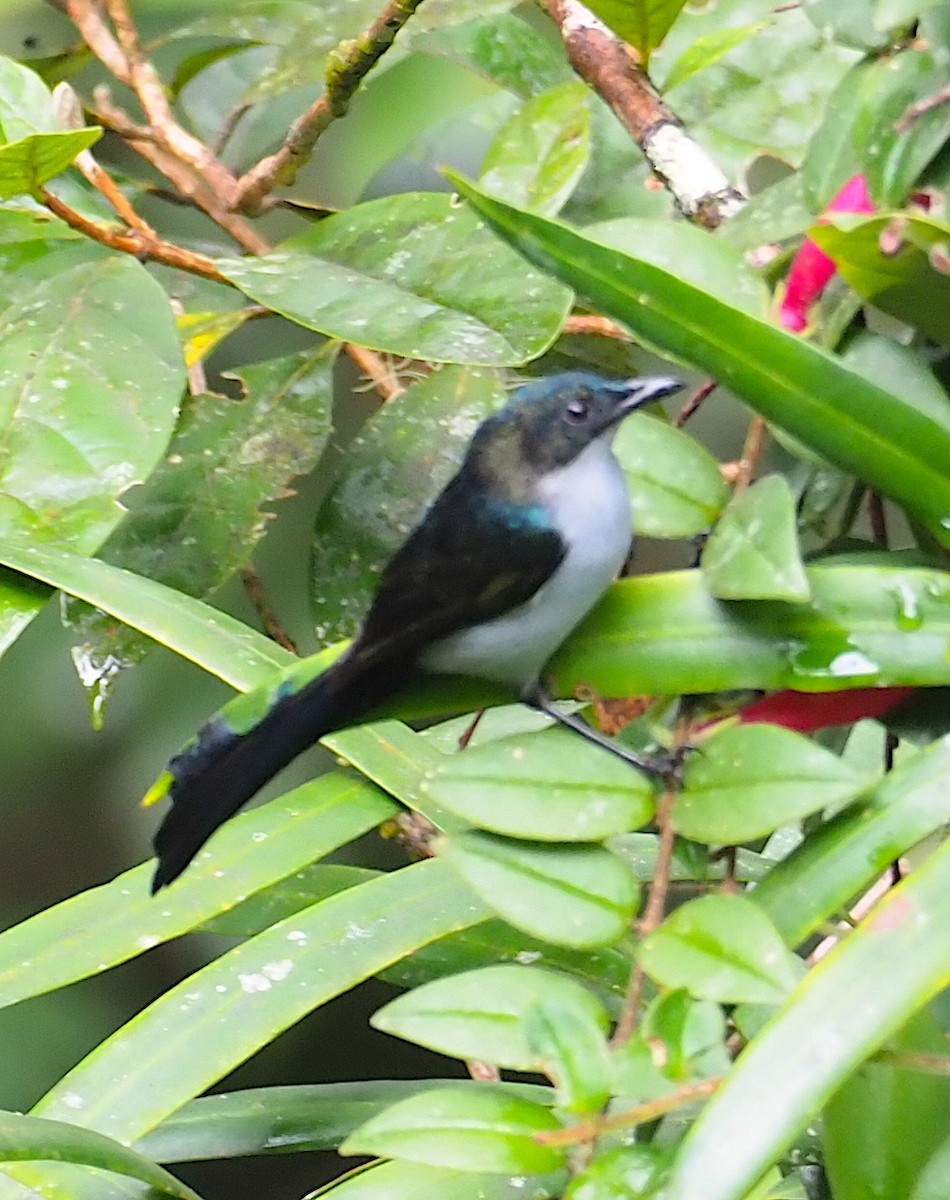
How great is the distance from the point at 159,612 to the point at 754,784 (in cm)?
43

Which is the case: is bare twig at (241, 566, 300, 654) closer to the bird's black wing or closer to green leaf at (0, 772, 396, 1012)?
green leaf at (0, 772, 396, 1012)

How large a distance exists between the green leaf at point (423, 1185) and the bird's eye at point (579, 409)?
0.36 meters

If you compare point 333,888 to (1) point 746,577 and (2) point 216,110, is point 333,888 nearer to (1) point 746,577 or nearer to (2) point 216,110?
(1) point 746,577

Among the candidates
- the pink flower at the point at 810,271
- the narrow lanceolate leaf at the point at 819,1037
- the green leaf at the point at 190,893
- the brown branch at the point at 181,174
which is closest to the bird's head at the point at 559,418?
the pink flower at the point at 810,271

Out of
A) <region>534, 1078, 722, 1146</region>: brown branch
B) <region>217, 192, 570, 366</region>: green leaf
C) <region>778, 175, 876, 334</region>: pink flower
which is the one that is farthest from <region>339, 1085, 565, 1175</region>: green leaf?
<region>217, 192, 570, 366</region>: green leaf

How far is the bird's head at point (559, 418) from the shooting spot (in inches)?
25.3

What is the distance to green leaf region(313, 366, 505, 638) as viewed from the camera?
906mm

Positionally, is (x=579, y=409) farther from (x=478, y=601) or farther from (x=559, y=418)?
(x=478, y=601)

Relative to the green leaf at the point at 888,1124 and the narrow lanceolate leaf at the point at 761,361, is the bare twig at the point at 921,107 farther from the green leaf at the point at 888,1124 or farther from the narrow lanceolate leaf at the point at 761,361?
the green leaf at the point at 888,1124

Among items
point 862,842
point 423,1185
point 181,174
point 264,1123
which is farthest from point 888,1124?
point 181,174

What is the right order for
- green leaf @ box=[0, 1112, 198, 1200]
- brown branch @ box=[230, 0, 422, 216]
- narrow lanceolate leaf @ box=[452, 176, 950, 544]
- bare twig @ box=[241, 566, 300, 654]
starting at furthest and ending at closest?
bare twig @ box=[241, 566, 300, 654]
brown branch @ box=[230, 0, 422, 216]
green leaf @ box=[0, 1112, 198, 1200]
narrow lanceolate leaf @ box=[452, 176, 950, 544]

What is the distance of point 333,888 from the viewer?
83 centimetres

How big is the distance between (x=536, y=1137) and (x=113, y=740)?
1.34 metres

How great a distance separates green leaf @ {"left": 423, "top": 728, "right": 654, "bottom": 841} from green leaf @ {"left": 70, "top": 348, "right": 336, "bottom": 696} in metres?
0.46
